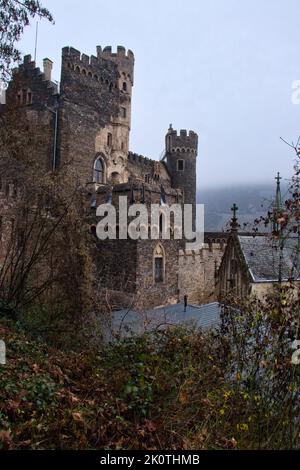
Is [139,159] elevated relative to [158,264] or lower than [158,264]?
elevated

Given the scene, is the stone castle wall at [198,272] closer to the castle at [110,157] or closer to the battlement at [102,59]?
the castle at [110,157]

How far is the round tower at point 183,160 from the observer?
38.2 metres

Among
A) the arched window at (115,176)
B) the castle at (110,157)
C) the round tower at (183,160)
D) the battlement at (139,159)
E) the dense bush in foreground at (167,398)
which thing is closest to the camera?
the dense bush in foreground at (167,398)

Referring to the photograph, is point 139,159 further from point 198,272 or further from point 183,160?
point 198,272

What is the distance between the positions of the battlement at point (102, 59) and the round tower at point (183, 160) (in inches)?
405

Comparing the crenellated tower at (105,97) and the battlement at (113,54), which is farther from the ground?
the battlement at (113,54)

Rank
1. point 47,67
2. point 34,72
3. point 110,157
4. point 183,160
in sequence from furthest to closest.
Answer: point 183,160 → point 110,157 → point 47,67 → point 34,72

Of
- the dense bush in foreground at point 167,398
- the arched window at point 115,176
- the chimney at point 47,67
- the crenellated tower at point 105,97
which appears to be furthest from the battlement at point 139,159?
the dense bush in foreground at point 167,398

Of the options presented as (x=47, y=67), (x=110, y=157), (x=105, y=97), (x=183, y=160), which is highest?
(x=47, y=67)

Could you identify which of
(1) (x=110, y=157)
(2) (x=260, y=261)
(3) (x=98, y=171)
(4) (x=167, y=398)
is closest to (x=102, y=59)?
(1) (x=110, y=157)

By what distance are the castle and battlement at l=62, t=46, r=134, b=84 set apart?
0.21ft

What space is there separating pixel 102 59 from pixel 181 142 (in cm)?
1445

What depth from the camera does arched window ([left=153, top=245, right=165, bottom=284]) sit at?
19547 mm

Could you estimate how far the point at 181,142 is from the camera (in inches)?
1547
